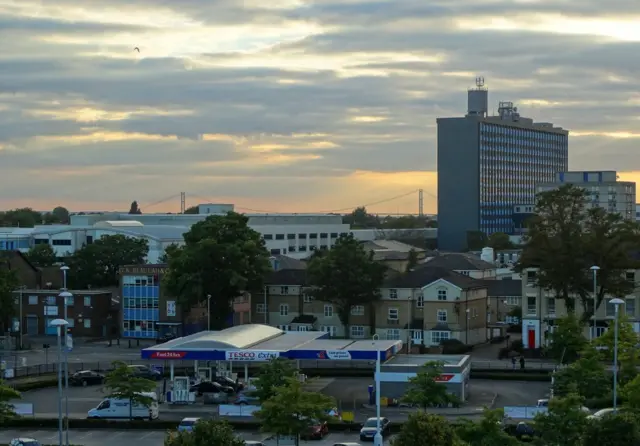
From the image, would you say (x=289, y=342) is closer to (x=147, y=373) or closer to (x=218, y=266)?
(x=147, y=373)

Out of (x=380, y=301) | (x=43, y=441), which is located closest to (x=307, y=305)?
(x=380, y=301)

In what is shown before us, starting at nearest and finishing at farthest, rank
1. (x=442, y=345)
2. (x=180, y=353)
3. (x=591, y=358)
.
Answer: (x=591, y=358) < (x=180, y=353) < (x=442, y=345)

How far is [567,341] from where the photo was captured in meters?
66.0

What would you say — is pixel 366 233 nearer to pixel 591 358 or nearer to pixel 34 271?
pixel 34 271

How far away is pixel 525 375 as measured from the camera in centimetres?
6775

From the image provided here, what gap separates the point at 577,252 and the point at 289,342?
21.1m

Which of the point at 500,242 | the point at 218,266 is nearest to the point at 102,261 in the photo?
the point at 218,266

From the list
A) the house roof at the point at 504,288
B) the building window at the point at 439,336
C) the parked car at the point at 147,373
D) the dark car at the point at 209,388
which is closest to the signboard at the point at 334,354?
the dark car at the point at 209,388

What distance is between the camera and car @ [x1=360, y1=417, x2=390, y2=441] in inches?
1863

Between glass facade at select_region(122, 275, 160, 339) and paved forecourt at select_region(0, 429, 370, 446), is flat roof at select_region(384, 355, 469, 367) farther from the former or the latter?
glass facade at select_region(122, 275, 160, 339)

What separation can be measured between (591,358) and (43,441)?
26.4 m

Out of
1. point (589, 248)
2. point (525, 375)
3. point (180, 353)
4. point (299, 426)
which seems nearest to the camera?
point (299, 426)

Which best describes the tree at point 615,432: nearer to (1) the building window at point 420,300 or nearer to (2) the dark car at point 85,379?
(2) the dark car at point 85,379

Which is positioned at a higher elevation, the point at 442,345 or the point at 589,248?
the point at 589,248
